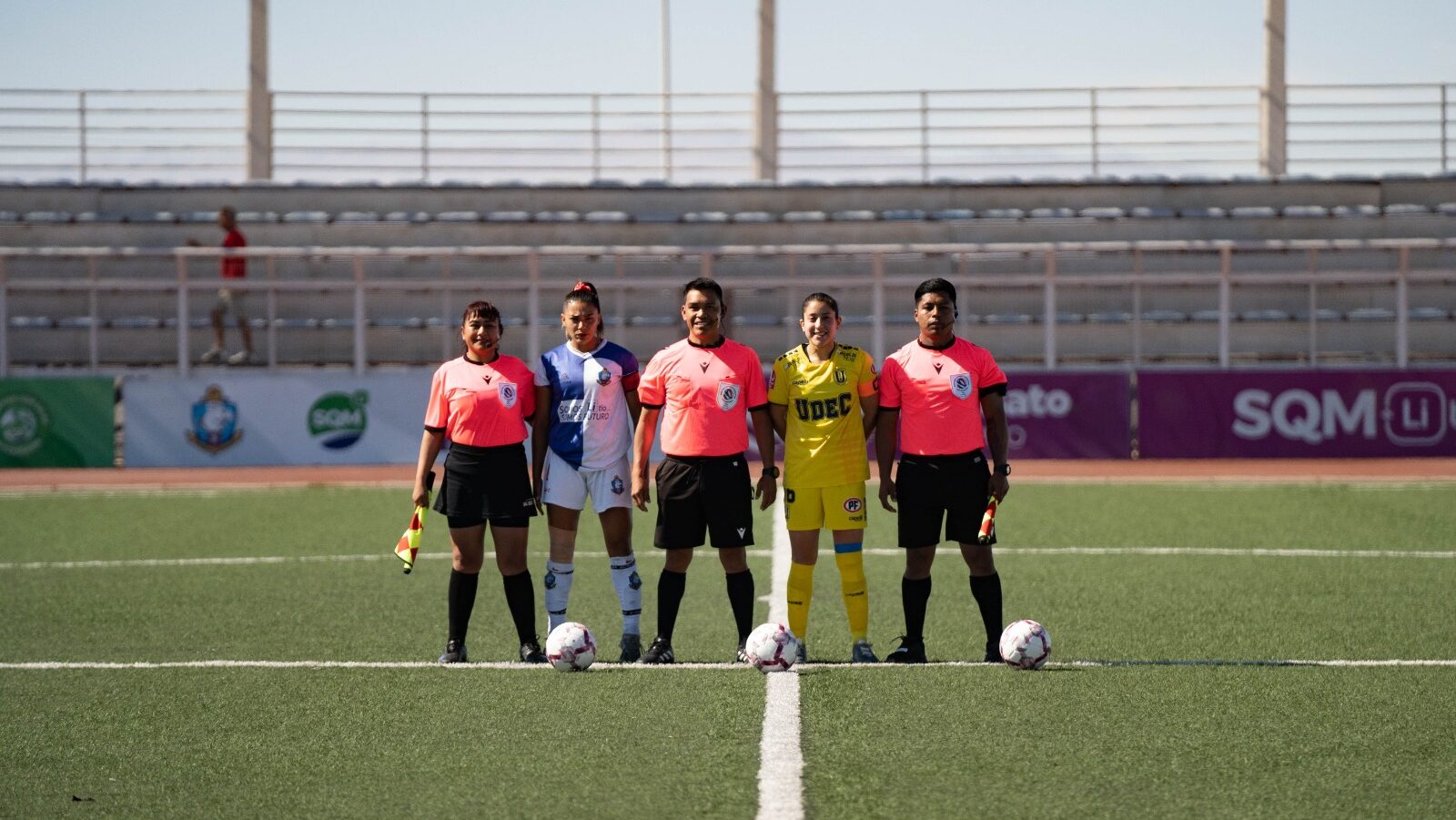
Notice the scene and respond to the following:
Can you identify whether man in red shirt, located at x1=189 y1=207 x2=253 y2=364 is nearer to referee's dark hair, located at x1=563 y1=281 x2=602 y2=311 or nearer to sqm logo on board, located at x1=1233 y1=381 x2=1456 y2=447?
sqm logo on board, located at x1=1233 y1=381 x2=1456 y2=447

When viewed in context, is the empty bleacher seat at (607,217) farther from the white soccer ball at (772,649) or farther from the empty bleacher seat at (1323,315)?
the white soccer ball at (772,649)

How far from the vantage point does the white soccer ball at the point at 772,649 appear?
6.78 m

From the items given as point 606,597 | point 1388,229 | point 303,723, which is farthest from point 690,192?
point 303,723

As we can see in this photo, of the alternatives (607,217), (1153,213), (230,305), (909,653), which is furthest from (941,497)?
(1153,213)

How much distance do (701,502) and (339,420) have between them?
42.5ft

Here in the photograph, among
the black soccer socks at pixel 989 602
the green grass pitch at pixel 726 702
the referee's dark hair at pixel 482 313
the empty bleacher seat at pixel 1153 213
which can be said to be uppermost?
the empty bleacher seat at pixel 1153 213

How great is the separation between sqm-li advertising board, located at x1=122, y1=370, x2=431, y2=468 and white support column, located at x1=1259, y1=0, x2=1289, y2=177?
14.1m

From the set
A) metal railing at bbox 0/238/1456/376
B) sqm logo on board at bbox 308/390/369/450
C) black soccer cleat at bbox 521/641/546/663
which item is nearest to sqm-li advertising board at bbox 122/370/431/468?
sqm logo on board at bbox 308/390/369/450

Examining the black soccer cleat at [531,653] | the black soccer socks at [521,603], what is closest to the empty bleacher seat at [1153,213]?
the black soccer socks at [521,603]

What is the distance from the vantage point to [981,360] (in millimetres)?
7410

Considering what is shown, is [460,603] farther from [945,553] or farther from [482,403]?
[945,553]

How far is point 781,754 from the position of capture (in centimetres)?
538

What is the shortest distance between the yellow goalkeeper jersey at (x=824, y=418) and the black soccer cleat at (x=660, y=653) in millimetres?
896

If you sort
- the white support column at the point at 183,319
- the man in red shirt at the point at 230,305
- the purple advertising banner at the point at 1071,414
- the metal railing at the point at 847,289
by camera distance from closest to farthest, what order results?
the purple advertising banner at the point at 1071,414 < the white support column at the point at 183,319 < the metal railing at the point at 847,289 < the man in red shirt at the point at 230,305
